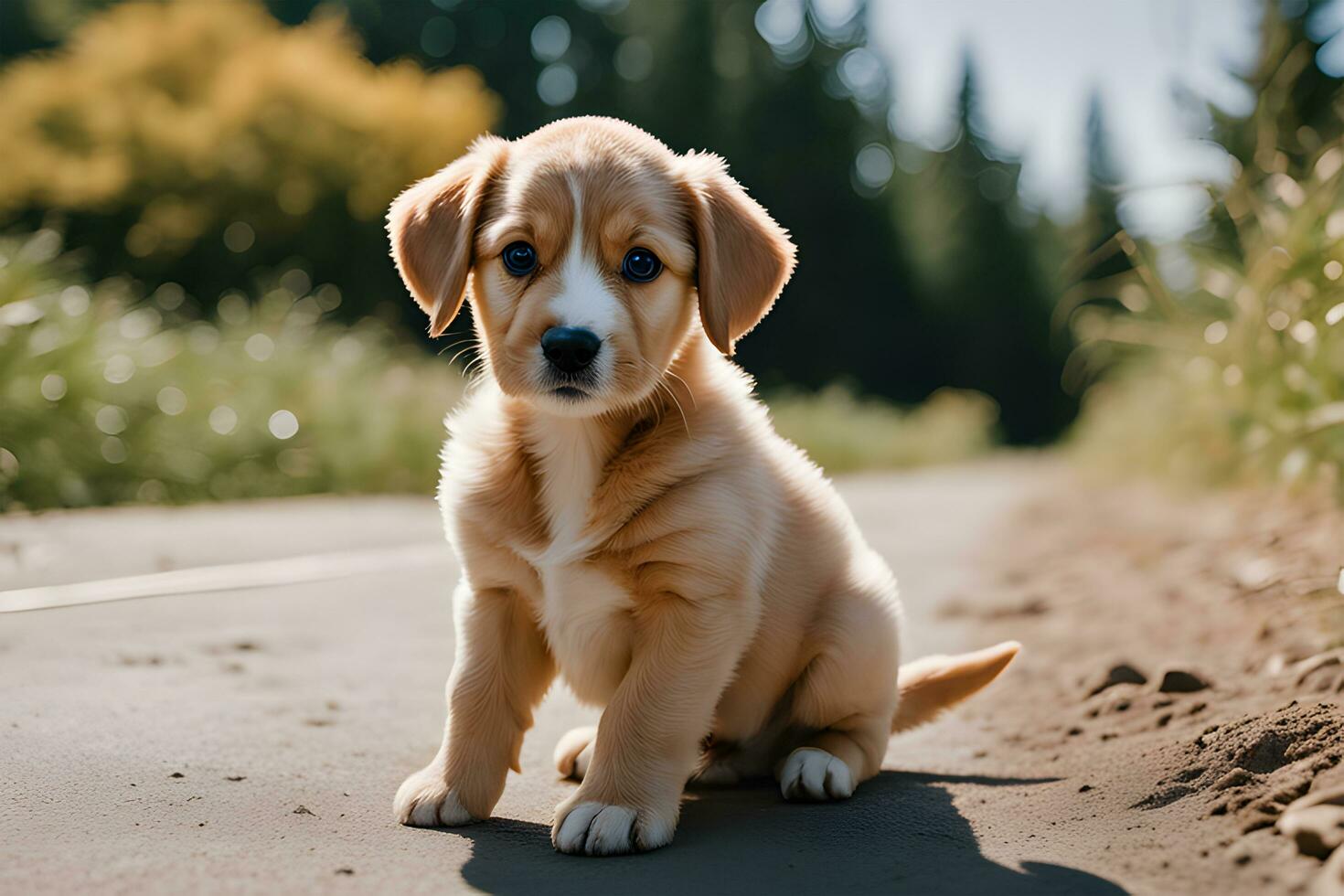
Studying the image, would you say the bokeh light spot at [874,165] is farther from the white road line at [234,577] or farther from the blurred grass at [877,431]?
the white road line at [234,577]

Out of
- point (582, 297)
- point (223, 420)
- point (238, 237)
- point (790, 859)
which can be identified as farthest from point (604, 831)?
point (238, 237)

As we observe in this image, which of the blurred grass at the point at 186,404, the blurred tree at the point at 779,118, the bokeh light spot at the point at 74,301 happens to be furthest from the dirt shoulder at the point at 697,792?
the blurred tree at the point at 779,118

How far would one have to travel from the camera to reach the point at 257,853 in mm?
2375

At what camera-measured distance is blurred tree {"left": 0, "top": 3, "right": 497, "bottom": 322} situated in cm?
1844

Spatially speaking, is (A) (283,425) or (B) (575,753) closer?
(B) (575,753)

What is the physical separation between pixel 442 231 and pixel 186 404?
7.06 metres

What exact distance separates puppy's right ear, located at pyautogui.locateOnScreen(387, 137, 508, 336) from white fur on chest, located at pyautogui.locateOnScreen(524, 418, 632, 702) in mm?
401

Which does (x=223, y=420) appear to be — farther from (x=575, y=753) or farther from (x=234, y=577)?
(x=575, y=753)

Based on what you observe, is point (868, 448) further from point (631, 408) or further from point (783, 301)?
point (631, 408)

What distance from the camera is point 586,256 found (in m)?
2.86

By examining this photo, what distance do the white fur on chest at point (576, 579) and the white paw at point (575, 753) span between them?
38 centimetres

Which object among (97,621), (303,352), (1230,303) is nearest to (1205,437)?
(1230,303)

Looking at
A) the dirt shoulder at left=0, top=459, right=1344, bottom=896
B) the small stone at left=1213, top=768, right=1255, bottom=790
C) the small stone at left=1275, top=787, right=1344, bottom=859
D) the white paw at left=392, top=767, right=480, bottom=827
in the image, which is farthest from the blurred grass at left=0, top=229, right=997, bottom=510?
the small stone at left=1275, top=787, right=1344, bottom=859

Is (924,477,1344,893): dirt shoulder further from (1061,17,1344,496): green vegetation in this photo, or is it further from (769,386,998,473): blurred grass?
(769,386,998,473): blurred grass
